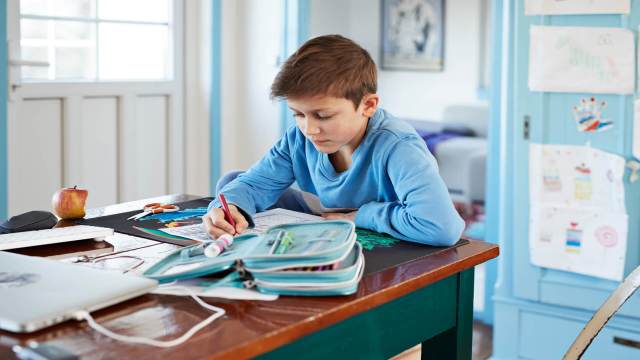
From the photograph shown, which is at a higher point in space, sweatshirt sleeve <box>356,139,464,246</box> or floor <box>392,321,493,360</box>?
sweatshirt sleeve <box>356,139,464,246</box>

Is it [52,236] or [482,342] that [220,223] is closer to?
[52,236]

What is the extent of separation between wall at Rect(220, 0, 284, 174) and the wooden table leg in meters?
2.33

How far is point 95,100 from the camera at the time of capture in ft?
11.4

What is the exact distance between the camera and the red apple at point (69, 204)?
182 centimetres

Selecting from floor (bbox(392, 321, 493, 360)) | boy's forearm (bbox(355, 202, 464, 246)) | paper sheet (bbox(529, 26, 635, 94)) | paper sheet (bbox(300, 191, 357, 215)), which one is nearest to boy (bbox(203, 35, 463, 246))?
boy's forearm (bbox(355, 202, 464, 246))

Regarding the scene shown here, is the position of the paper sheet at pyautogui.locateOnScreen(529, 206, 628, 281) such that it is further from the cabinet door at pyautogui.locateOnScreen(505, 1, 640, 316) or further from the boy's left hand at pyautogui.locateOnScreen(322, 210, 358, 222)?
the boy's left hand at pyautogui.locateOnScreen(322, 210, 358, 222)

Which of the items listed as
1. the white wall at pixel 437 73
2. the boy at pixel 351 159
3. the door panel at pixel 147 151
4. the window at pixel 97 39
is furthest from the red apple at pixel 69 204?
the white wall at pixel 437 73

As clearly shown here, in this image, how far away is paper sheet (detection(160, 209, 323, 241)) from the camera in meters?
1.65

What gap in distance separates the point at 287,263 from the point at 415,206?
0.47 meters

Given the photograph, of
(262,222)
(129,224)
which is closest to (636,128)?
(262,222)

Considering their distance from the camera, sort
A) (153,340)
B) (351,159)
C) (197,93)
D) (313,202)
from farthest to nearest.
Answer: (197,93) < (313,202) < (351,159) < (153,340)

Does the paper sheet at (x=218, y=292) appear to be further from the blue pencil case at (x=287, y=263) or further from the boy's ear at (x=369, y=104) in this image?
the boy's ear at (x=369, y=104)

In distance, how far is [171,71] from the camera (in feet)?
12.4

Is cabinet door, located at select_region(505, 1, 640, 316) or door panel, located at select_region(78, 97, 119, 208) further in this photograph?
door panel, located at select_region(78, 97, 119, 208)
